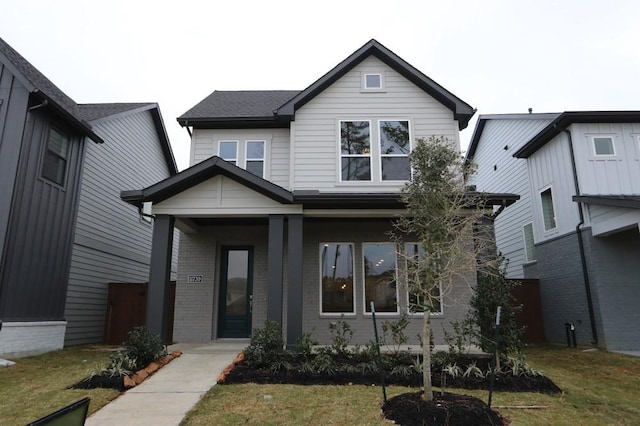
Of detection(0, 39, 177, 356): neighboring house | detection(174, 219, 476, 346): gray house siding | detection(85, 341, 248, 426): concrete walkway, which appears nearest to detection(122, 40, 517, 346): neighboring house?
detection(174, 219, 476, 346): gray house siding

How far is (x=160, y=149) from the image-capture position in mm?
15938

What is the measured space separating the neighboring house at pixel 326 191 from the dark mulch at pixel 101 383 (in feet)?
12.0

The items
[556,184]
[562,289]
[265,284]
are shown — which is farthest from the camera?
[556,184]

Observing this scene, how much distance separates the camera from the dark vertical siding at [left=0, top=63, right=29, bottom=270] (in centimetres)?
819

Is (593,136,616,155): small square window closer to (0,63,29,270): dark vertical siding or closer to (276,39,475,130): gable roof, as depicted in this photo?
(276,39,475,130): gable roof

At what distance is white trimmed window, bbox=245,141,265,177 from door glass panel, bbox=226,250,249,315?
2.12m

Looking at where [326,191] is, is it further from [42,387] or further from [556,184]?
[556,184]

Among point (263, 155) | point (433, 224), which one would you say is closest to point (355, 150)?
point (263, 155)

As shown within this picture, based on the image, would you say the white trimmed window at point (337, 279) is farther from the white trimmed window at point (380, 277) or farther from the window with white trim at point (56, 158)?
the window with white trim at point (56, 158)

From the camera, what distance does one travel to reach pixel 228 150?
10.8 metres

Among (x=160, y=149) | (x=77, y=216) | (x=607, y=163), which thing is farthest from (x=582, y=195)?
(x=160, y=149)

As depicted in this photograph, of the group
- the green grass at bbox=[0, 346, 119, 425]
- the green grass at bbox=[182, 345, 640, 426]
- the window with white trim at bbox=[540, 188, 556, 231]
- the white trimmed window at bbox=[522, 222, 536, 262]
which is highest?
the window with white trim at bbox=[540, 188, 556, 231]

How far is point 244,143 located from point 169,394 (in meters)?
6.83

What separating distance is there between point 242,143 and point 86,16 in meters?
10.5
